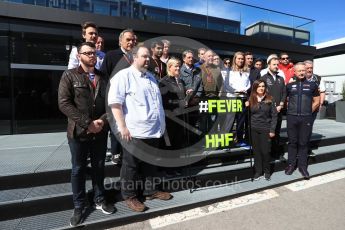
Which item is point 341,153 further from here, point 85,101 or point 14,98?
point 14,98

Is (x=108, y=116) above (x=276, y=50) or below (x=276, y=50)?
below

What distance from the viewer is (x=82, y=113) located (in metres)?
3.01

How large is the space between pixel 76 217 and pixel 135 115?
135 cm

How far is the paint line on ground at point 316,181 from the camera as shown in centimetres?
462

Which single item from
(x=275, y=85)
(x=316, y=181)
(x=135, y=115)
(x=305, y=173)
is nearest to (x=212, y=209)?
(x=135, y=115)

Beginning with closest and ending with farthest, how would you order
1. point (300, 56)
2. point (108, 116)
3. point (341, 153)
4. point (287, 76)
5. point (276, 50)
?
point (108, 116)
point (287, 76)
point (341, 153)
point (276, 50)
point (300, 56)

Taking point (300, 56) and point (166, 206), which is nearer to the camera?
point (166, 206)

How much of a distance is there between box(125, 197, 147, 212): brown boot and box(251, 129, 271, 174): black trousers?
88.4 inches

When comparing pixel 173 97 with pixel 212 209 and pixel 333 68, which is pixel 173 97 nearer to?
pixel 212 209

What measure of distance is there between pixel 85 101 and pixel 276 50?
9.47m

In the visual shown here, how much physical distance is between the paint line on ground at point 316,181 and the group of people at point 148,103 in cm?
17

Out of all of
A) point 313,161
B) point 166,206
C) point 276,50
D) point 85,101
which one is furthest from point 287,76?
point 276,50

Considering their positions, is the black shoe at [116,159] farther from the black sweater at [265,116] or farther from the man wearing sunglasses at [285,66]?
the man wearing sunglasses at [285,66]

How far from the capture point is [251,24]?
32.6 ft
